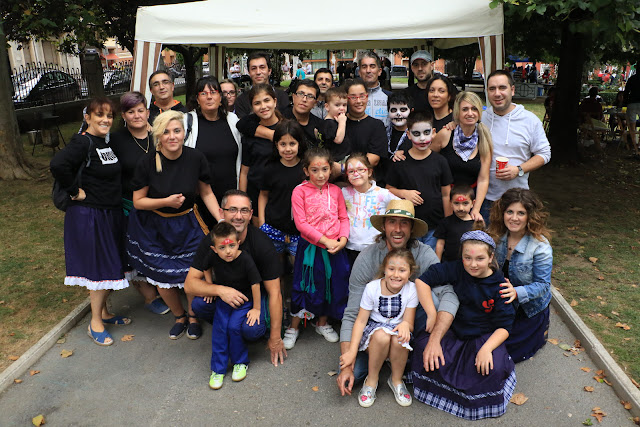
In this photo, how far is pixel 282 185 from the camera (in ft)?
13.3

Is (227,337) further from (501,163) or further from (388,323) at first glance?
(501,163)

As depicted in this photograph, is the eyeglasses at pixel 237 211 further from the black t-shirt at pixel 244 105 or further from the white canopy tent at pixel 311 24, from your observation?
the white canopy tent at pixel 311 24

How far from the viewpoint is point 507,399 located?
127 inches

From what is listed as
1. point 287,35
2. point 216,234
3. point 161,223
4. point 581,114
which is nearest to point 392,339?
point 216,234

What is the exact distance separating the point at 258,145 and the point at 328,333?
1686 millimetres

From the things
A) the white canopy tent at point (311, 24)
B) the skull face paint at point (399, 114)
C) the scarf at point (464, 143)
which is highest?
the white canopy tent at point (311, 24)

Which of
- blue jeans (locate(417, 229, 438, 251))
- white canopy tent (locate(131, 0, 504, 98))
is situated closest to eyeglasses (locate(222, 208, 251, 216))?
blue jeans (locate(417, 229, 438, 251))

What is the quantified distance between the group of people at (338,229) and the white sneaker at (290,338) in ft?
0.20

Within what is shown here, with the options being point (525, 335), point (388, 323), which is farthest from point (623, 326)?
point (388, 323)

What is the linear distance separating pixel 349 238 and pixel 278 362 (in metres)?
1.10

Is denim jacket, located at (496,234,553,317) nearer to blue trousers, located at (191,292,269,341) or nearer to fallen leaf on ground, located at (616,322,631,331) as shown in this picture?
fallen leaf on ground, located at (616,322,631,331)

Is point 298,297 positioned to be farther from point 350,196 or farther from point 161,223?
point 161,223

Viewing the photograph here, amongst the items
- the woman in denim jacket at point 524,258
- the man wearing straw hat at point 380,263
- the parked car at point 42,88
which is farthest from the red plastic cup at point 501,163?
the parked car at point 42,88

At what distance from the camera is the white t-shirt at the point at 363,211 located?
3.94 meters
